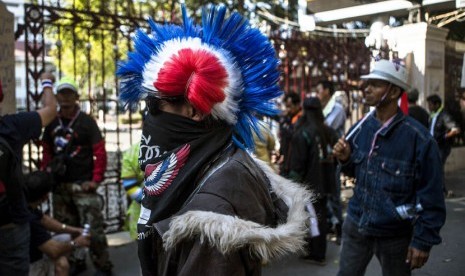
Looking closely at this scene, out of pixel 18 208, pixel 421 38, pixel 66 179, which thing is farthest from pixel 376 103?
pixel 421 38

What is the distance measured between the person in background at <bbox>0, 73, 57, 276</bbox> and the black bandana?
1750mm

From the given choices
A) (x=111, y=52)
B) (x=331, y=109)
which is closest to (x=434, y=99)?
(x=331, y=109)

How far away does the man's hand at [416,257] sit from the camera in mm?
2752

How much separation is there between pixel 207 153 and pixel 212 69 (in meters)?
0.28

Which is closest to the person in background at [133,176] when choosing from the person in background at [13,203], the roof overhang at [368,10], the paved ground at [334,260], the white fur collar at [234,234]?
the person in background at [13,203]

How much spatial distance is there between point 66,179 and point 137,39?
3522 millimetres

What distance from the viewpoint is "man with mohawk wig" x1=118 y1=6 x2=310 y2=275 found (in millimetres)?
1387

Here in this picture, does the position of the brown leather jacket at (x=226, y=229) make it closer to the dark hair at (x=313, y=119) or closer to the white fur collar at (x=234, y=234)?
the white fur collar at (x=234, y=234)

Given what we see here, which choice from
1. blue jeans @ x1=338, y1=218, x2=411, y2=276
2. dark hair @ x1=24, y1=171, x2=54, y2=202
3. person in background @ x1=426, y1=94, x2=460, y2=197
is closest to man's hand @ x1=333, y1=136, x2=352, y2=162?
blue jeans @ x1=338, y1=218, x2=411, y2=276

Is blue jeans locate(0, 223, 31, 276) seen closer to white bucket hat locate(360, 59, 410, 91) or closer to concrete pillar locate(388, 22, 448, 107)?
white bucket hat locate(360, 59, 410, 91)

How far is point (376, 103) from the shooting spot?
10.5 ft

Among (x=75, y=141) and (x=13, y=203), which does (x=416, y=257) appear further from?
(x=75, y=141)

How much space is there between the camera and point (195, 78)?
1.55 metres

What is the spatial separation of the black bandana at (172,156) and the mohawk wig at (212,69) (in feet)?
0.23
